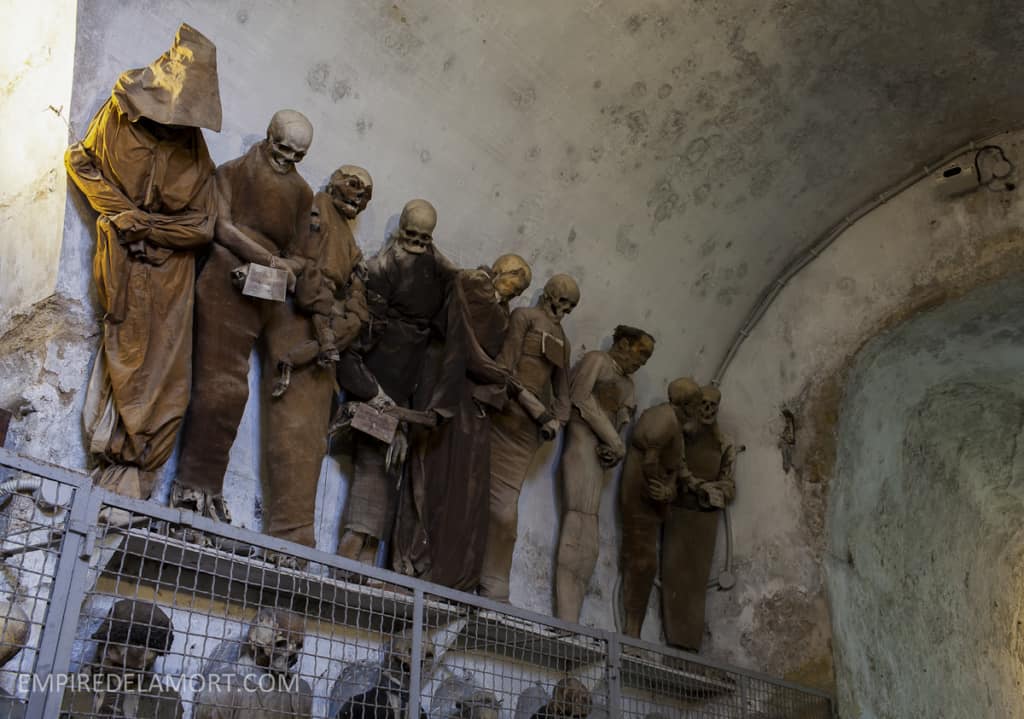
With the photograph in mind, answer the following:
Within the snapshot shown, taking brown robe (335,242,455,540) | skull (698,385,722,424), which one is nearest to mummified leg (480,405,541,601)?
brown robe (335,242,455,540)

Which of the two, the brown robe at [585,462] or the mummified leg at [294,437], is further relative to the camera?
the brown robe at [585,462]

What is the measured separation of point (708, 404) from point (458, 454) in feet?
8.23

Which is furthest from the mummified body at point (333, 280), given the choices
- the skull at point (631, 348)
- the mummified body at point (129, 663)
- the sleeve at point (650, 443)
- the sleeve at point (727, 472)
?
the sleeve at point (727, 472)

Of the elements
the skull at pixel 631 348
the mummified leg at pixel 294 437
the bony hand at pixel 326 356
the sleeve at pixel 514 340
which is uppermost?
the skull at pixel 631 348

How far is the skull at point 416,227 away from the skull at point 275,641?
7.22 feet

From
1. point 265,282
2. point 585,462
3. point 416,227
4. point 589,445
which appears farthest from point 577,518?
point 265,282

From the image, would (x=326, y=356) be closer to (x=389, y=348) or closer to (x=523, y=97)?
(x=389, y=348)

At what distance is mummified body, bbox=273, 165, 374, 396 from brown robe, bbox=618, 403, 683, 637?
2.38 metres

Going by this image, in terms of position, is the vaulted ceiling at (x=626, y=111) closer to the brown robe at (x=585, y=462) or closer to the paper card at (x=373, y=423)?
the brown robe at (x=585, y=462)

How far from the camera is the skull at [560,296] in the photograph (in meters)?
7.01

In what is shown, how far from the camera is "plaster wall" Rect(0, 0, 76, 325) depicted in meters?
5.14

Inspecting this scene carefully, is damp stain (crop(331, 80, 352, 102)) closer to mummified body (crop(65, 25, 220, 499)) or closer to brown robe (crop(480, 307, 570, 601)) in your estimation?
mummified body (crop(65, 25, 220, 499))

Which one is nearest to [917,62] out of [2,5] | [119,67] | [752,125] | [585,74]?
[752,125]

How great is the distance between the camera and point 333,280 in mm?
5820
